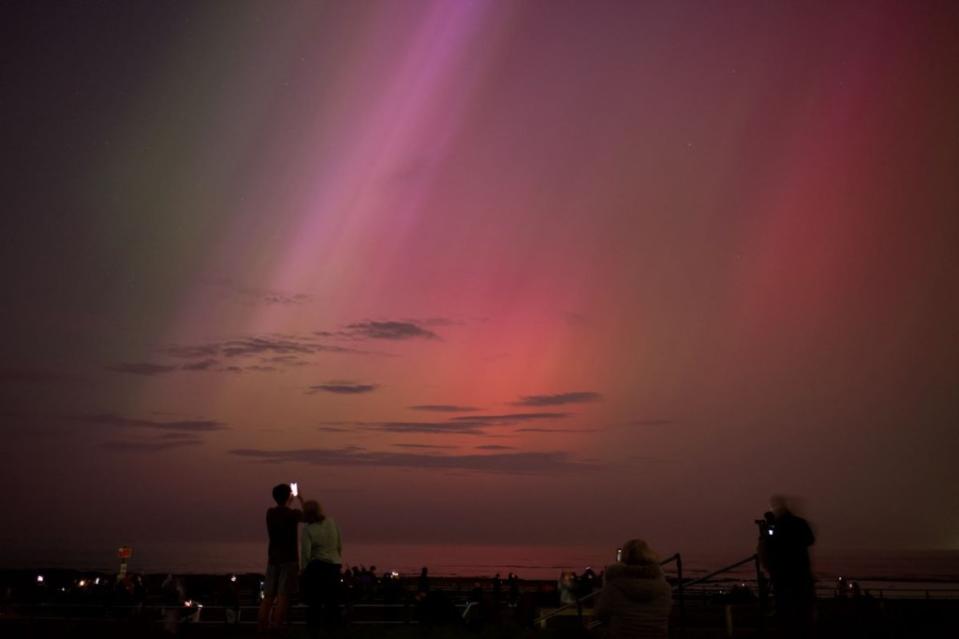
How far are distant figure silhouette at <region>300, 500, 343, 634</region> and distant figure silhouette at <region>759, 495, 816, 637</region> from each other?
16.5ft

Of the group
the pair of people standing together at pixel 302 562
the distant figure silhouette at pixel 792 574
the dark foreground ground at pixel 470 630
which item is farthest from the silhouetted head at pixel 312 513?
the distant figure silhouette at pixel 792 574

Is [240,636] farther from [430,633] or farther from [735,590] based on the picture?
[735,590]

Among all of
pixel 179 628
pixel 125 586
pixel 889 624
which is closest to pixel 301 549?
pixel 179 628

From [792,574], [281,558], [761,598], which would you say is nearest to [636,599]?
[792,574]

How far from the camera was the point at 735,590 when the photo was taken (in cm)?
3438

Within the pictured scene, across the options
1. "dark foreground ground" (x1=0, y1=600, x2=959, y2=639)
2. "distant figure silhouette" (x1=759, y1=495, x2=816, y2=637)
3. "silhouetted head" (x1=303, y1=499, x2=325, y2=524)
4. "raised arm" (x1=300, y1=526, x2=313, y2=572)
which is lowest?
"dark foreground ground" (x1=0, y1=600, x2=959, y2=639)

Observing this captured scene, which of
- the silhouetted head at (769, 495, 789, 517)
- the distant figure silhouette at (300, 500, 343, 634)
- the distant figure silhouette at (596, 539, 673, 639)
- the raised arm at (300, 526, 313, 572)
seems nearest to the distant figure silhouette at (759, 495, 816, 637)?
the silhouetted head at (769, 495, 789, 517)

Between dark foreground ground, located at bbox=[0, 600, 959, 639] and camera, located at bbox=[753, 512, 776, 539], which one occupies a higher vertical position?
camera, located at bbox=[753, 512, 776, 539]

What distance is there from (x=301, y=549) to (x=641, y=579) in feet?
16.6

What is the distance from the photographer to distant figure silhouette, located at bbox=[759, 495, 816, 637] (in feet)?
32.6

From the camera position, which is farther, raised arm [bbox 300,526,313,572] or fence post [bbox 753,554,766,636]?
fence post [bbox 753,554,766,636]

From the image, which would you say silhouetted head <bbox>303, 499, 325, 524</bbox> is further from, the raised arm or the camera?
the camera

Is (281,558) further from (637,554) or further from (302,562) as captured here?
(637,554)

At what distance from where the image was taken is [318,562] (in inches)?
424
